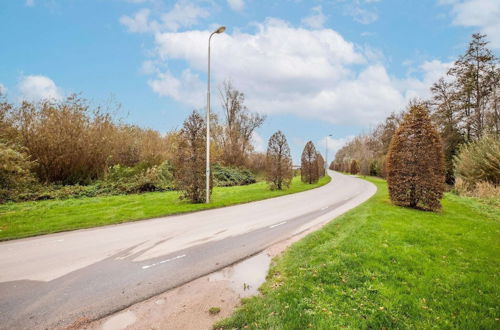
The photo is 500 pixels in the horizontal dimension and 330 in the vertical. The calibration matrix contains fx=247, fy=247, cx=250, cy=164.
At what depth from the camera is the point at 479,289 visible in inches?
159

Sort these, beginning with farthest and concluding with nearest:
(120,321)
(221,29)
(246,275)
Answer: (221,29), (246,275), (120,321)

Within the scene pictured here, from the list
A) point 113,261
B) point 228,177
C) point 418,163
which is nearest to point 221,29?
point 418,163

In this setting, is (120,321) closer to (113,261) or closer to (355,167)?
(113,261)

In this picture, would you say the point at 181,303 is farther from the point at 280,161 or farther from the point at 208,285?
the point at 280,161

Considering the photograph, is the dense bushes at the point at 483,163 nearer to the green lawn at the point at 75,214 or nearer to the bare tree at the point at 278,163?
the bare tree at the point at 278,163

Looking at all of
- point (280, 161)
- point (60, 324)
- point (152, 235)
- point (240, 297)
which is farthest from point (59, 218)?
point (280, 161)

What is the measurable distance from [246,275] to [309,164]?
24.3 meters

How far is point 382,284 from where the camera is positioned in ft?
13.5

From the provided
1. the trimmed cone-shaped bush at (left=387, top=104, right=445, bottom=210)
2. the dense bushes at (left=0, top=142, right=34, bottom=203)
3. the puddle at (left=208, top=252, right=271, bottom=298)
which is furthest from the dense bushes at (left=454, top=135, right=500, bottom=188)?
the dense bushes at (left=0, top=142, right=34, bottom=203)

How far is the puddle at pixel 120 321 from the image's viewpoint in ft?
10.9

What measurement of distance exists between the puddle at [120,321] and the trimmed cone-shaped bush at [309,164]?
26.0 m

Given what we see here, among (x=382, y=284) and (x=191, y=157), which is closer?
(x=382, y=284)

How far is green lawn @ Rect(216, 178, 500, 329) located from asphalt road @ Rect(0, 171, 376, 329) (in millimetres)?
1596

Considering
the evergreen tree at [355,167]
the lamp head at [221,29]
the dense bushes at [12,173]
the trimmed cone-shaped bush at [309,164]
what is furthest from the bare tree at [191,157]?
the evergreen tree at [355,167]
